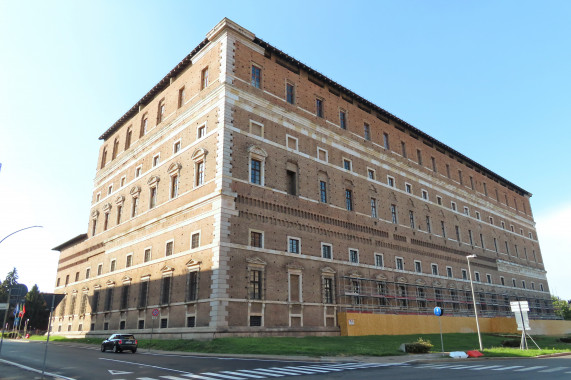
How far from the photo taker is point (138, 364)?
60.4 ft

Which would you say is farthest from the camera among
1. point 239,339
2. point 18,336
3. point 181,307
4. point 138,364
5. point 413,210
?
point 18,336

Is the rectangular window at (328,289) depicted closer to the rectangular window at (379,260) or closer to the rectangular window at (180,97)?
the rectangular window at (379,260)

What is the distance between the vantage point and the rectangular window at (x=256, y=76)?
117ft

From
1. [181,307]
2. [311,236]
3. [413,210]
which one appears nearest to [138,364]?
[181,307]

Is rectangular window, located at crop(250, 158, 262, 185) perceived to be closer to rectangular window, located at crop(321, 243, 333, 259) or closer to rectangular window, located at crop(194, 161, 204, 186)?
rectangular window, located at crop(194, 161, 204, 186)

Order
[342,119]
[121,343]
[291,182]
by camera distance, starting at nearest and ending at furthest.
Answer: [121,343]
[291,182]
[342,119]

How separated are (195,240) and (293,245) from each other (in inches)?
306

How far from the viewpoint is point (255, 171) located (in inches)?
1304

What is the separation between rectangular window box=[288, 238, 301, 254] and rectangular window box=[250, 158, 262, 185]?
533 centimetres

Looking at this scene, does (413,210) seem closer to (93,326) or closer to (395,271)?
(395,271)

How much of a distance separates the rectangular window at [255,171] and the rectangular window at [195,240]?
5902mm

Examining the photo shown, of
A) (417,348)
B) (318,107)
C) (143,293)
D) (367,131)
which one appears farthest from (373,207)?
(143,293)

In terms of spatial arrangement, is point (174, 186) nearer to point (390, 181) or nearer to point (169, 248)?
point (169, 248)

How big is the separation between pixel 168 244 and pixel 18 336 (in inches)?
1712
